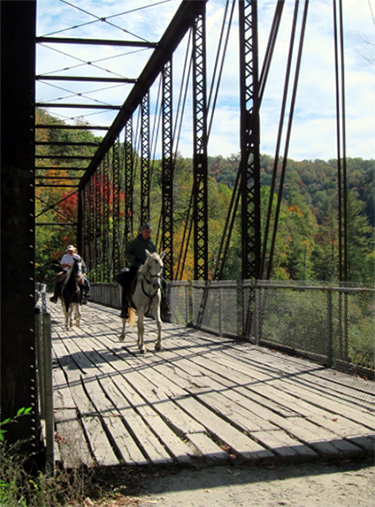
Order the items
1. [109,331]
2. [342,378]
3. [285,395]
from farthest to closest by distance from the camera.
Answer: [109,331] → [342,378] → [285,395]

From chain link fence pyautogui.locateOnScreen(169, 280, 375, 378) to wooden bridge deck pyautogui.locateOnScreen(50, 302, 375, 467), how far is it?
29cm

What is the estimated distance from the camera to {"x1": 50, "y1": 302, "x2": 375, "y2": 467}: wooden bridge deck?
469 centimetres

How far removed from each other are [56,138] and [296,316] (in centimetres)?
7671

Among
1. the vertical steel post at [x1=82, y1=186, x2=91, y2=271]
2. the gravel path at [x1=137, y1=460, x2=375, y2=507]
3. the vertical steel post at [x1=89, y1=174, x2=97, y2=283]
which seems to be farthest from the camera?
the vertical steel post at [x1=82, y1=186, x2=91, y2=271]

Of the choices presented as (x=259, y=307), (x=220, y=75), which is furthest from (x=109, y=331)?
(x=220, y=75)

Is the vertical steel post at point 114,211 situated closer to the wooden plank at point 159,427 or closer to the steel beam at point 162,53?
the steel beam at point 162,53

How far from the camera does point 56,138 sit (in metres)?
82.9

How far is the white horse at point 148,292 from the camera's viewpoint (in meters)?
10.9

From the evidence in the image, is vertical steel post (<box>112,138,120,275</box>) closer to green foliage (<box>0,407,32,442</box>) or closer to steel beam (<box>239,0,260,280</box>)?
steel beam (<box>239,0,260,280</box>)

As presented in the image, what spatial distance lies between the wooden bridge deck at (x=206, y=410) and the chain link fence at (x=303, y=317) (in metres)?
0.29

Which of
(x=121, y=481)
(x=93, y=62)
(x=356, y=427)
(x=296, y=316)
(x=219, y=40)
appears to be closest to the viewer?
(x=121, y=481)

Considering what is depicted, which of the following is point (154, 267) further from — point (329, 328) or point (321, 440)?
point (321, 440)

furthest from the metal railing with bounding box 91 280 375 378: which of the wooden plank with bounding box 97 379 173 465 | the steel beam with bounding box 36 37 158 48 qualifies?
the steel beam with bounding box 36 37 158 48

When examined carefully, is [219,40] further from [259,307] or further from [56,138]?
[56,138]
